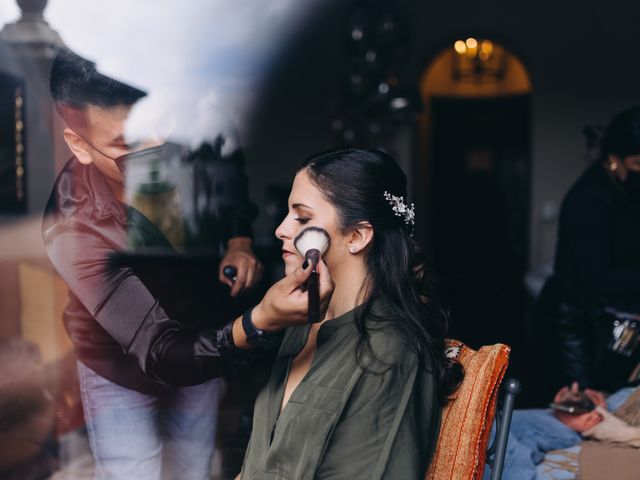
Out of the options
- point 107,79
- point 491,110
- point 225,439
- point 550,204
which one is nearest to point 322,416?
point 107,79

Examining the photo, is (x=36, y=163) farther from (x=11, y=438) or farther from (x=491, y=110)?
(x=491, y=110)

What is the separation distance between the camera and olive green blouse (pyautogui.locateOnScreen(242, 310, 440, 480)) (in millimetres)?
1351

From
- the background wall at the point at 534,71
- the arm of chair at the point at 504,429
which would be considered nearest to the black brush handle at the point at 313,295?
the arm of chair at the point at 504,429

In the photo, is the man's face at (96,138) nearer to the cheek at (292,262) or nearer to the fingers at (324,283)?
the cheek at (292,262)

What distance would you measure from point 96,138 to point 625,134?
1.66 m

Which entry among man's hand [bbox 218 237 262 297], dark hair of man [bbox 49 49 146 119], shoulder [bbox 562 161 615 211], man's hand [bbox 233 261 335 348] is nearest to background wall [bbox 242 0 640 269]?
shoulder [bbox 562 161 615 211]

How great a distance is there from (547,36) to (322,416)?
209 inches

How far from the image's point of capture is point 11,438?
2.14 metres

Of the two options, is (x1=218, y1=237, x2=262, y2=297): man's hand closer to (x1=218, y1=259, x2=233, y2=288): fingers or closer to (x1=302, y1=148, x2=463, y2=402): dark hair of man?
(x1=218, y1=259, x2=233, y2=288): fingers

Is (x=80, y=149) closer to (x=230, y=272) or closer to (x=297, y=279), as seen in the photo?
(x=230, y=272)

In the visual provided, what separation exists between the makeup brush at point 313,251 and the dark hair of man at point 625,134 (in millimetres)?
1357

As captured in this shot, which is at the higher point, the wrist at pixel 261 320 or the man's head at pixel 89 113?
the man's head at pixel 89 113

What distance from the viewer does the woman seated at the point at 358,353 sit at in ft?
4.48

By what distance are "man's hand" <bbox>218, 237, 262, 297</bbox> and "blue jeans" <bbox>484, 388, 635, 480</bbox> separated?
813mm
